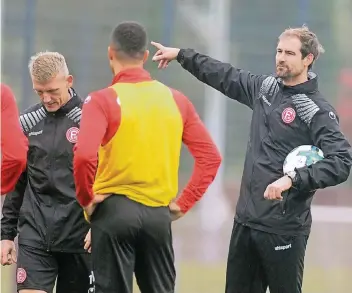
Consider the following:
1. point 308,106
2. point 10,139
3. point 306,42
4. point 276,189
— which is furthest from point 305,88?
point 10,139

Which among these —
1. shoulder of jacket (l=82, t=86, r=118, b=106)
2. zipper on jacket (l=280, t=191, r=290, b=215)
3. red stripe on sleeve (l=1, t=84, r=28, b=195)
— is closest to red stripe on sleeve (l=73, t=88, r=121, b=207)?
shoulder of jacket (l=82, t=86, r=118, b=106)

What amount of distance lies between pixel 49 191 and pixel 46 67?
614 mm

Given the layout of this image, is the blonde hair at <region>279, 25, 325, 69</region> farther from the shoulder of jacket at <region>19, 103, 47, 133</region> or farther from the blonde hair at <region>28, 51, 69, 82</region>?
the shoulder of jacket at <region>19, 103, 47, 133</region>

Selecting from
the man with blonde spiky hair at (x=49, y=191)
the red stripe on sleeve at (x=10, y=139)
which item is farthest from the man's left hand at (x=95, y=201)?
the man with blonde spiky hair at (x=49, y=191)

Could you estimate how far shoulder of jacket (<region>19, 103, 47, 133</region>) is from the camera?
5.89 m

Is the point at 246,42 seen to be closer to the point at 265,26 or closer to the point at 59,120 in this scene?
the point at 265,26

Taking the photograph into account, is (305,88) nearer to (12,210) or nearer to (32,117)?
(32,117)

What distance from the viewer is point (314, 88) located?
5.97 meters

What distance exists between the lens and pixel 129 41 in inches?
205

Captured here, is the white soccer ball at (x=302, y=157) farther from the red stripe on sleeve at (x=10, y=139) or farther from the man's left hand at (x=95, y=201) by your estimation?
the red stripe on sleeve at (x=10, y=139)

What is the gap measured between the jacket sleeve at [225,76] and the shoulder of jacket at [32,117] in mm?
856

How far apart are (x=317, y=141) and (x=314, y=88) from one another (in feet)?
0.97

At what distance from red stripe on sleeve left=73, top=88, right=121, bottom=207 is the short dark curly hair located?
0.21 metres

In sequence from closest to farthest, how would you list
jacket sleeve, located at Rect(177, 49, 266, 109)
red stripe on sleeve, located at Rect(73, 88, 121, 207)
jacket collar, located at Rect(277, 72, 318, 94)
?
red stripe on sleeve, located at Rect(73, 88, 121, 207), jacket collar, located at Rect(277, 72, 318, 94), jacket sleeve, located at Rect(177, 49, 266, 109)
